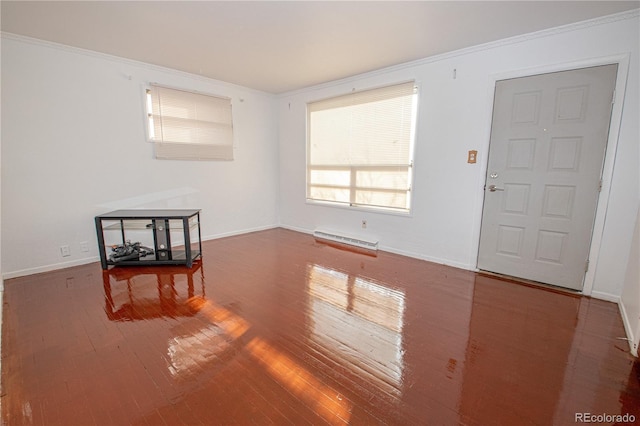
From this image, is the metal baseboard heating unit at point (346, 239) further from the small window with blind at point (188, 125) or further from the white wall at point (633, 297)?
the white wall at point (633, 297)

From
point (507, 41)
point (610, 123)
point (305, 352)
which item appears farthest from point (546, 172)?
point (305, 352)

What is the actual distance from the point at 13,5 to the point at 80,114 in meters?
1.19

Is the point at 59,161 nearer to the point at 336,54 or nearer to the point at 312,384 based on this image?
the point at 336,54

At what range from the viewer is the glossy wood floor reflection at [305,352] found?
148 cm

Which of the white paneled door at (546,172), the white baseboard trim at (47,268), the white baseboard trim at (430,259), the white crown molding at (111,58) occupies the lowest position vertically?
the white baseboard trim at (47,268)

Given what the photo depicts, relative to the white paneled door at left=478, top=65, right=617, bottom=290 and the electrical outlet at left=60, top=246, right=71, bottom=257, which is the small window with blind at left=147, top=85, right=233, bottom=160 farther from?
the white paneled door at left=478, top=65, right=617, bottom=290

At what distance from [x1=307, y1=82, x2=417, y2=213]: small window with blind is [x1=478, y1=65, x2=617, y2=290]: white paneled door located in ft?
3.64

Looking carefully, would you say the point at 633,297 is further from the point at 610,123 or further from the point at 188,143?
the point at 188,143

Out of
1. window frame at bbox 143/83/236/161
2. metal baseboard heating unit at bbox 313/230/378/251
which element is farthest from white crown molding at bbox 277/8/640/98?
metal baseboard heating unit at bbox 313/230/378/251

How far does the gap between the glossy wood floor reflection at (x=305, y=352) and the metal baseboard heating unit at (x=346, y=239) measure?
1.11 m

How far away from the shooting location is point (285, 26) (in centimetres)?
273

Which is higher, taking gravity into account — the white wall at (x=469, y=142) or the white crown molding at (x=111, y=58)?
the white crown molding at (x=111, y=58)

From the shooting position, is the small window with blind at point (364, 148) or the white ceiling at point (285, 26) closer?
the white ceiling at point (285, 26)

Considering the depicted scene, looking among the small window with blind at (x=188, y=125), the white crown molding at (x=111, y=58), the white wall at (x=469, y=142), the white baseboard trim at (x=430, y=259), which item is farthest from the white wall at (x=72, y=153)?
the white baseboard trim at (x=430, y=259)
